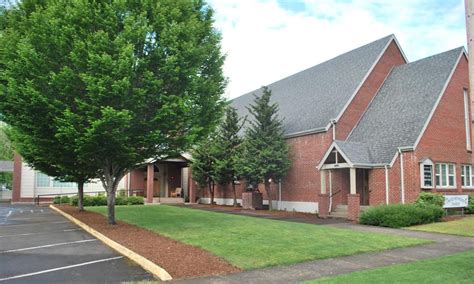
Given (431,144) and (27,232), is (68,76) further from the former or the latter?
(431,144)

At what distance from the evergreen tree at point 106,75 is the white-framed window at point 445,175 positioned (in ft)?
45.6

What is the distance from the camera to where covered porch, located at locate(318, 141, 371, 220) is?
22375 mm

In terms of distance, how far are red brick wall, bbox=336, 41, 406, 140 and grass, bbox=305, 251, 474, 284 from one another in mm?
15972

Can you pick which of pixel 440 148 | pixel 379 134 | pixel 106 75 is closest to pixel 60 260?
pixel 106 75

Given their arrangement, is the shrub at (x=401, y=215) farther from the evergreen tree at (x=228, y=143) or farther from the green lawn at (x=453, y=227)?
the evergreen tree at (x=228, y=143)

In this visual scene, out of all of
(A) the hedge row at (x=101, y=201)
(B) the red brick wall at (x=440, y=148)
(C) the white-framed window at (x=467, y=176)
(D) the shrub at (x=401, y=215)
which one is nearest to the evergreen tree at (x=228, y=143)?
(A) the hedge row at (x=101, y=201)

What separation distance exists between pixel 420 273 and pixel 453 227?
32.3 feet

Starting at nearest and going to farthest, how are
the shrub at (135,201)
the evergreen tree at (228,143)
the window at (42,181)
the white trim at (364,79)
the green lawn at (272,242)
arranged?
the green lawn at (272,242)
the white trim at (364,79)
the evergreen tree at (228,143)
the shrub at (135,201)
the window at (42,181)

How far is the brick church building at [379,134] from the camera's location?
72.0 feet

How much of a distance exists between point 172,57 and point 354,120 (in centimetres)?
1536

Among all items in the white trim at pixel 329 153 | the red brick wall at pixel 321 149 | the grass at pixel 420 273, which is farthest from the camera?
the red brick wall at pixel 321 149

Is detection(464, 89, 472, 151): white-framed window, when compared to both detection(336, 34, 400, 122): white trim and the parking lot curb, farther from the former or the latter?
the parking lot curb

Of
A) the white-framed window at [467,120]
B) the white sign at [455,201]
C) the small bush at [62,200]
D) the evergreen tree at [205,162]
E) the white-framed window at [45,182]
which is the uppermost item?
the white-framed window at [467,120]

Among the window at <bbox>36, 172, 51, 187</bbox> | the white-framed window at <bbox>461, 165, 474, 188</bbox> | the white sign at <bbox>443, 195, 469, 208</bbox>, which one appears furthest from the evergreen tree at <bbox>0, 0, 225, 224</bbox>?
the window at <bbox>36, 172, 51, 187</bbox>
